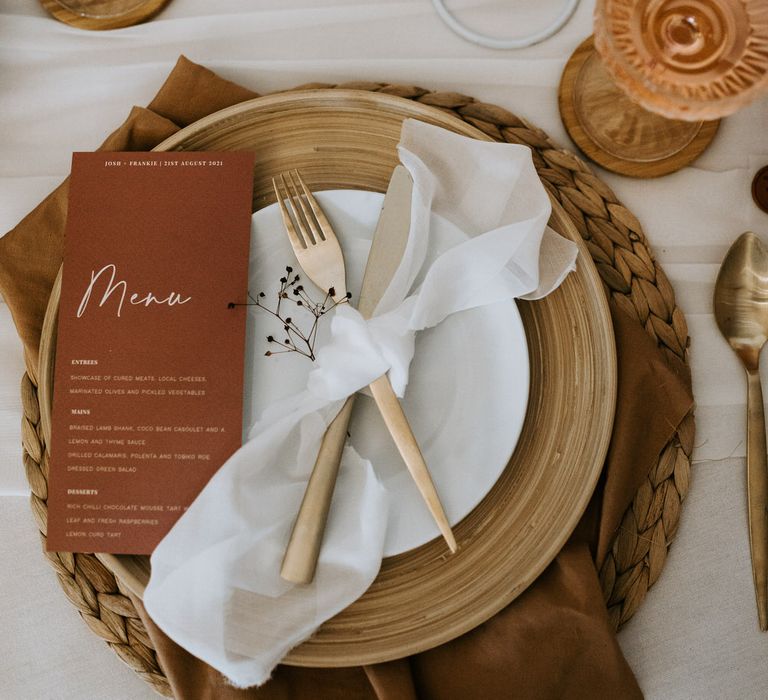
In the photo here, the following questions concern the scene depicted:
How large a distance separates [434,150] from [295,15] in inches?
8.1

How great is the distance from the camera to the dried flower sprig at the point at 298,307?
0.48m

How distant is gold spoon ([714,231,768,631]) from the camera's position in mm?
521

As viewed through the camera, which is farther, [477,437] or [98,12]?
[98,12]

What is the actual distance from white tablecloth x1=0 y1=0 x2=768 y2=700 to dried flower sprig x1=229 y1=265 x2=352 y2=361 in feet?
0.67

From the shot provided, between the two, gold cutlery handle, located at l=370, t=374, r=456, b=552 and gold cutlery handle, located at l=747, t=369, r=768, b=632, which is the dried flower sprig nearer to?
gold cutlery handle, located at l=370, t=374, r=456, b=552

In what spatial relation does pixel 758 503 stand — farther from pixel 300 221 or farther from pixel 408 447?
pixel 300 221

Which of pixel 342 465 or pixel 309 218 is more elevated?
pixel 309 218

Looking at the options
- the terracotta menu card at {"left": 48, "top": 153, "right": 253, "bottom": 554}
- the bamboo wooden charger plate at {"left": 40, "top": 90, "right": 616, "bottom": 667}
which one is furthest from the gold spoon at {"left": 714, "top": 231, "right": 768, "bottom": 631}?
the terracotta menu card at {"left": 48, "top": 153, "right": 253, "bottom": 554}

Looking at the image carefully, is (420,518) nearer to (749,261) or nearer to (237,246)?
(237,246)

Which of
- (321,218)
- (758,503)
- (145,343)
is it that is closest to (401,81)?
(321,218)

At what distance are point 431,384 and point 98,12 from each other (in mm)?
440

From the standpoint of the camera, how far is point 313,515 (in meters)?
0.44

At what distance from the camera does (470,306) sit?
0.47 m

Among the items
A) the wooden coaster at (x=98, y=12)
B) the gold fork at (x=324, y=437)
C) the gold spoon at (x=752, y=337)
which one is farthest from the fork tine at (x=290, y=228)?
the gold spoon at (x=752, y=337)
